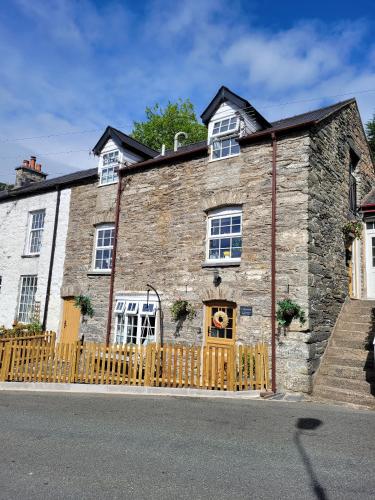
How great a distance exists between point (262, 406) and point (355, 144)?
1054cm

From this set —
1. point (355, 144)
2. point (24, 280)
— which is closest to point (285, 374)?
point (355, 144)

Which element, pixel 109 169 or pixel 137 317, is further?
pixel 109 169

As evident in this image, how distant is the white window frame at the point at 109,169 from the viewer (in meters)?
15.1

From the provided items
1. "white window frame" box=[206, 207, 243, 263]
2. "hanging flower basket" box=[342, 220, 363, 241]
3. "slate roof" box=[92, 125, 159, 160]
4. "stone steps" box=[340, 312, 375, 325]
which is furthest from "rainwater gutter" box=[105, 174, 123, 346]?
"hanging flower basket" box=[342, 220, 363, 241]

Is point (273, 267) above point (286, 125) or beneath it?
beneath

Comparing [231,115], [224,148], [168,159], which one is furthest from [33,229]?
[231,115]

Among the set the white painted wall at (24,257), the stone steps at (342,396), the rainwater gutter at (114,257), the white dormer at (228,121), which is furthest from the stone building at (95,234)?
the stone steps at (342,396)

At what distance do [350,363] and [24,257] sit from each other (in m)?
14.2

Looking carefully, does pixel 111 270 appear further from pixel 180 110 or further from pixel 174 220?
pixel 180 110

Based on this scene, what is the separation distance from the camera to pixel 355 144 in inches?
553

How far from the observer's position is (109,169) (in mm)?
15344

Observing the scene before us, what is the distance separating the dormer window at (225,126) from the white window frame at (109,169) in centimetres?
442

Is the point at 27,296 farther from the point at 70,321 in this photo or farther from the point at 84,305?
the point at 84,305

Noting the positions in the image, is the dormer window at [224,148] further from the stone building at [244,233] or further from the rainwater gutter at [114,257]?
the rainwater gutter at [114,257]
